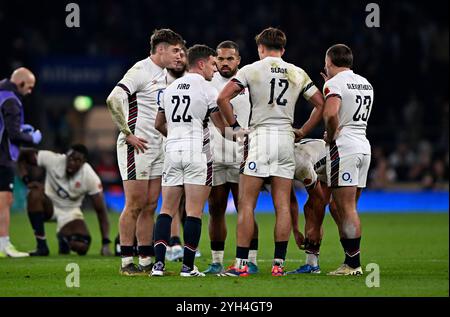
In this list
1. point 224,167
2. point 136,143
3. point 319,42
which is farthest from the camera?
point 319,42

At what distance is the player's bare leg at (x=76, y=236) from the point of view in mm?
14781

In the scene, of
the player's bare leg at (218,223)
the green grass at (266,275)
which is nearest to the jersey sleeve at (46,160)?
the green grass at (266,275)

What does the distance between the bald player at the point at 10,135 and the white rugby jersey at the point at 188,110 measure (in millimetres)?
4021

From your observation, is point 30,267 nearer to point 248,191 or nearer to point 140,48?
point 248,191

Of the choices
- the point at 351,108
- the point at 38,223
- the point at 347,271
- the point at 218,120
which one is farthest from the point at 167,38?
the point at 38,223

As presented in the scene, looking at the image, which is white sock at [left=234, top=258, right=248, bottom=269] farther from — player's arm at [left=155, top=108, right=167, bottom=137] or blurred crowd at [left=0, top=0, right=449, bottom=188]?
blurred crowd at [left=0, top=0, right=449, bottom=188]

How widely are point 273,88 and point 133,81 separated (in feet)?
5.09

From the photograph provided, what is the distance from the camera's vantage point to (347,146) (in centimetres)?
1103

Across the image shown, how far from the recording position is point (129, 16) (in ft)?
108

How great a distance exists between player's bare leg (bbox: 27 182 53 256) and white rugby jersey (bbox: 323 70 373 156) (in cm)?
528

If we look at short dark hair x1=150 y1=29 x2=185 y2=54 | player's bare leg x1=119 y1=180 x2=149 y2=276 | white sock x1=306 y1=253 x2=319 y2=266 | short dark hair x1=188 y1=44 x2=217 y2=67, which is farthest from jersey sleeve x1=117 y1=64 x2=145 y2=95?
white sock x1=306 y1=253 x2=319 y2=266

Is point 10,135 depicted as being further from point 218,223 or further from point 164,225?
point 164,225

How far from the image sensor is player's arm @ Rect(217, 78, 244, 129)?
417 inches
